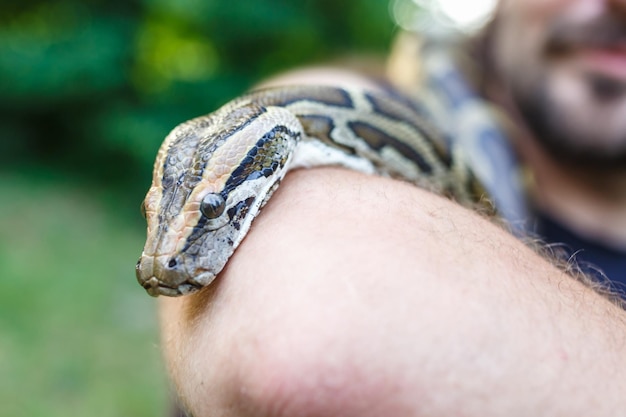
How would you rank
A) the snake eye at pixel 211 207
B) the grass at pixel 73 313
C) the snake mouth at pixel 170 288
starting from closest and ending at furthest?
the snake mouth at pixel 170 288 → the snake eye at pixel 211 207 → the grass at pixel 73 313

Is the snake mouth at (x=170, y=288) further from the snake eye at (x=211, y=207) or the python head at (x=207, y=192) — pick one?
the snake eye at (x=211, y=207)

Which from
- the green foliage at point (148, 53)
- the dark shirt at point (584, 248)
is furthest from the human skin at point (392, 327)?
the green foliage at point (148, 53)

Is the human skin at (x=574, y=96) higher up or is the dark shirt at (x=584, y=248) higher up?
the human skin at (x=574, y=96)

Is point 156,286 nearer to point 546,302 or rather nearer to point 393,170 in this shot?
point 546,302

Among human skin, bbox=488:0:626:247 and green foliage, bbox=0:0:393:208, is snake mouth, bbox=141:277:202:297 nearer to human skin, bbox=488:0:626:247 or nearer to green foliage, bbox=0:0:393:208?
human skin, bbox=488:0:626:247

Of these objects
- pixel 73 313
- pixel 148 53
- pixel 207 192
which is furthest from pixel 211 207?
pixel 148 53

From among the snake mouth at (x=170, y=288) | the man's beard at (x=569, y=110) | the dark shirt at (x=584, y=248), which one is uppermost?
the man's beard at (x=569, y=110)

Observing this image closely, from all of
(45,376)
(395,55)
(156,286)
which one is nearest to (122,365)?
(45,376)
